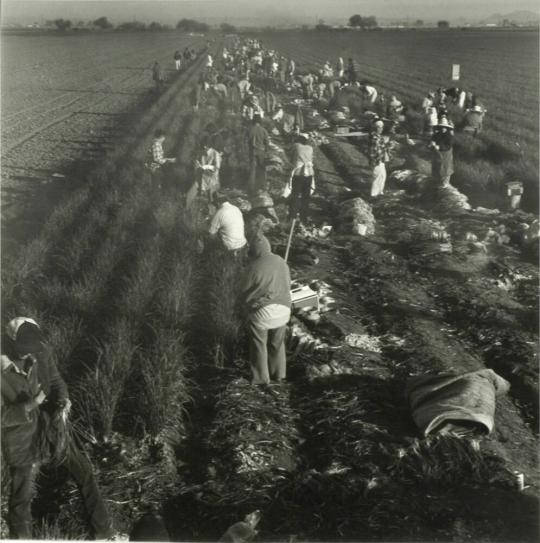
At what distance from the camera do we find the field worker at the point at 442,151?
1216 centimetres

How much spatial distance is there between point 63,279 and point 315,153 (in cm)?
951

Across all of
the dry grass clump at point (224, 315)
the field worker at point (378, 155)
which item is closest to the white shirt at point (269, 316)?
the dry grass clump at point (224, 315)

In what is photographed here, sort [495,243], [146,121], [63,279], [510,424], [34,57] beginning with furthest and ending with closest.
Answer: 1. [34,57]
2. [146,121]
3. [495,243]
4. [63,279]
5. [510,424]

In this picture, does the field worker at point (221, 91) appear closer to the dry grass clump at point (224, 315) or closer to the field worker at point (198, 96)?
the field worker at point (198, 96)

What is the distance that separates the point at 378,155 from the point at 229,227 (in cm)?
667

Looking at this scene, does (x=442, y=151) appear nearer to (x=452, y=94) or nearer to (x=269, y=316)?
(x=269, y=316)

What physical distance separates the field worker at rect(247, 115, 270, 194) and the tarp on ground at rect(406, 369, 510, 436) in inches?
302

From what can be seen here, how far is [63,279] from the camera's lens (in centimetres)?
852

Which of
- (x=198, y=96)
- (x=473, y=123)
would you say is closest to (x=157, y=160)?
(x=473, y=123)

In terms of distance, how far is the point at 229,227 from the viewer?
836 cm

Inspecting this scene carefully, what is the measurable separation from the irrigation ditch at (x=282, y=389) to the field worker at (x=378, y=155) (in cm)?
215

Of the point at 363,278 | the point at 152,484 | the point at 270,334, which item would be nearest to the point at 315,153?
the point at 363,278

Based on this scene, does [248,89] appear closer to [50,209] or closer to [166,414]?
[50,209]

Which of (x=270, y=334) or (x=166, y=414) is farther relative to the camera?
(x=270, y=334)
